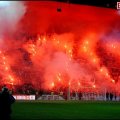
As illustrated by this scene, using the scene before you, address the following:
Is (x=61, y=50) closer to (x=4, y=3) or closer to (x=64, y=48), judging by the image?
(x=64, y=48)

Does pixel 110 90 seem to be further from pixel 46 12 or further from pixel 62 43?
pixel 46 12

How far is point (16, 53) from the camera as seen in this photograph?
Result: 32.2 metres

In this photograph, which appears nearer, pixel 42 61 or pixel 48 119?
pixel 48 119

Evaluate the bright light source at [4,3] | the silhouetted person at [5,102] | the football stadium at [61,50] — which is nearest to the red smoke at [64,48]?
the football stadium at [61,50]

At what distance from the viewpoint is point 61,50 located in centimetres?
3275

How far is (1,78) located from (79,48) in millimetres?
6261

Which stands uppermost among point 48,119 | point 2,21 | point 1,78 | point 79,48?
point 2,21

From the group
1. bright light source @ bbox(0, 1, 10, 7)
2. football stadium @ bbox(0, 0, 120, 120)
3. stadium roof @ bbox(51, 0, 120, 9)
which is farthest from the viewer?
stadium roof @ bbox(51, 0, 120, 9)

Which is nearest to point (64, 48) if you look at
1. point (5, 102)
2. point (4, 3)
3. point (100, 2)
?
point (100, 2)

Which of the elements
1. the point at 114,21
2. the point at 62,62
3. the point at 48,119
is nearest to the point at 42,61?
the point at 62,62

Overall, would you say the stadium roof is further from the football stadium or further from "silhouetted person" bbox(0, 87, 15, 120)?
"silhouetted person" bbox(0, 87, 15, 120)

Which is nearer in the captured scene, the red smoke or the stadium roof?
the red smoke

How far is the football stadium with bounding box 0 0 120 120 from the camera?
3222 centimetres

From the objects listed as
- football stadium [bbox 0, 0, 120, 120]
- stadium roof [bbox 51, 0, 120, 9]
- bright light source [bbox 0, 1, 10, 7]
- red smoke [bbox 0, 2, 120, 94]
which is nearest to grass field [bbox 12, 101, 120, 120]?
football stadium [bbox 0, 0, 120, 120]
